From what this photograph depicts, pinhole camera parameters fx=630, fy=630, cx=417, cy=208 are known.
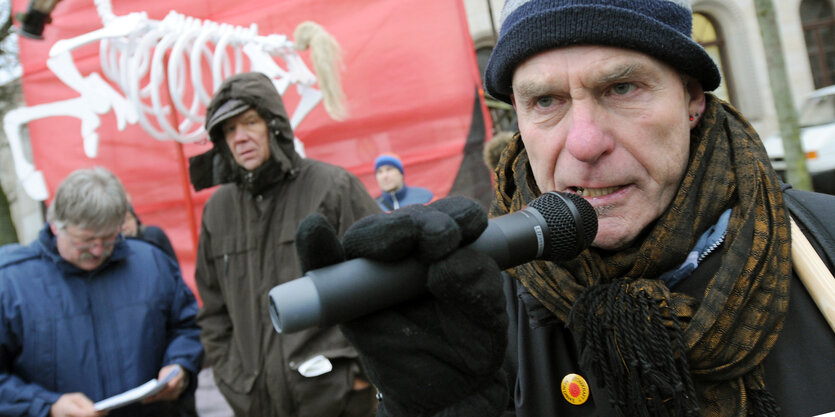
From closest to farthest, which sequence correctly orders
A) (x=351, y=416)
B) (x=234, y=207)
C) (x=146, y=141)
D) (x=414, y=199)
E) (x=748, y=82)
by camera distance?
1. (x=351, y=416)
2. (x=234, y=207)
3. (x=414, y=199)
4. (x=146, y=141)
5. (x=748, y=82)

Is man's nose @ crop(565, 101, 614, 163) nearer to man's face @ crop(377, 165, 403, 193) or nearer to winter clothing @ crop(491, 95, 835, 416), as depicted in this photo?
winter clothing @ crop(491, 95, 835, 416)

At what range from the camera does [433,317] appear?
0.97 meters

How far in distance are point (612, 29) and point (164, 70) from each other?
511cm

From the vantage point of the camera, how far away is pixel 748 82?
14.0 m

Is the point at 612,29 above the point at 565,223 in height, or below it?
above

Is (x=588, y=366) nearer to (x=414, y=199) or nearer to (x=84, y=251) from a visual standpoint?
(x=84, y=251)

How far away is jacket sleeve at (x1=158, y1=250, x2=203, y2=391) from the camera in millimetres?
3037

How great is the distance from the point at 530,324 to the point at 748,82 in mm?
14708

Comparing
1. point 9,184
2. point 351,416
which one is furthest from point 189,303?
point 9,184

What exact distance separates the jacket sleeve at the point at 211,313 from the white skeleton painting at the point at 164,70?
5.59 feet

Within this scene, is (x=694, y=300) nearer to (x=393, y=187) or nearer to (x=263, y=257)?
(x=263, y=257)

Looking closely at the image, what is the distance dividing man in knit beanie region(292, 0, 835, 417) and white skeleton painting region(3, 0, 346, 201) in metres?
3.75

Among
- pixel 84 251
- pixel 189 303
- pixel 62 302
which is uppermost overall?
pixel 84 251

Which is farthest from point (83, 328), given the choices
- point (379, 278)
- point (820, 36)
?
point (820, 36)
